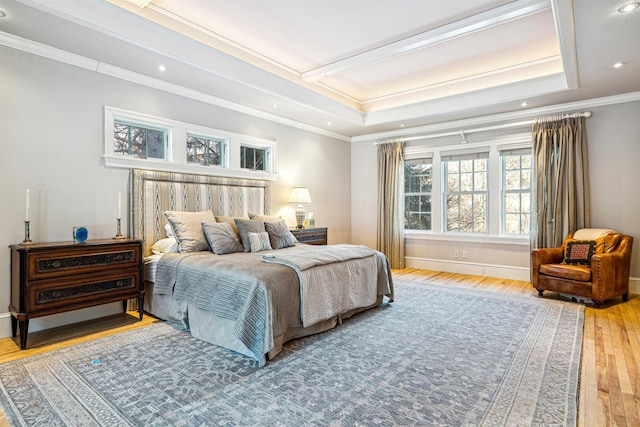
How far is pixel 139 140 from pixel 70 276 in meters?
1.69

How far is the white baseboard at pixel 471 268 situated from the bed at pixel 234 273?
239cm

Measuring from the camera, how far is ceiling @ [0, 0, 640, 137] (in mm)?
2977

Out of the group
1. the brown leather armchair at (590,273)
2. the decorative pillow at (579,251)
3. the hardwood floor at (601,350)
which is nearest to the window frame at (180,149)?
the hardwood floor at (601,350)

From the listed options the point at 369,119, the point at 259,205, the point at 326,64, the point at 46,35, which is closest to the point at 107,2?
the point at 46,35

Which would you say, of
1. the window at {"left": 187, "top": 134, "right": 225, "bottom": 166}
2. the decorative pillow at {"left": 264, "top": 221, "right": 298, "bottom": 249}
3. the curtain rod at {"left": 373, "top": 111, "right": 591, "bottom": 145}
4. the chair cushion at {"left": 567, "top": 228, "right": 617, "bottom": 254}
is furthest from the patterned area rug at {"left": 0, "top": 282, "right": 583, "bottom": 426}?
the curtain rod at {"left": 373, "top": 111, "right": 591, "bottom": 145}

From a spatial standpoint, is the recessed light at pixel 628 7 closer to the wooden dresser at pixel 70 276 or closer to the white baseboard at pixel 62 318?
the wooden dresser at pixel 70 276

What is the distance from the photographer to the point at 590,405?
200cm

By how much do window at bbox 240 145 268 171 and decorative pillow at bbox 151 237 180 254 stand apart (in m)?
1.68

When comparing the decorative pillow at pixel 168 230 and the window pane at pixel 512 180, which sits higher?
the window pane at pixel 512 180

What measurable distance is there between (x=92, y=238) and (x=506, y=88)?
5356 millimetres

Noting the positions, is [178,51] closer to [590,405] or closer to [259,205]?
[259,205]

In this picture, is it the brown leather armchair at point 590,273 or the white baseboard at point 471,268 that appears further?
the white baseboard at point 471,268

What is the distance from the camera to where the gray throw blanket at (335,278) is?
9.64ft

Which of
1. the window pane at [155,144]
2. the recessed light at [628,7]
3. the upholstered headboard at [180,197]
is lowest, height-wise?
the upholstered headboard at [180,197]
